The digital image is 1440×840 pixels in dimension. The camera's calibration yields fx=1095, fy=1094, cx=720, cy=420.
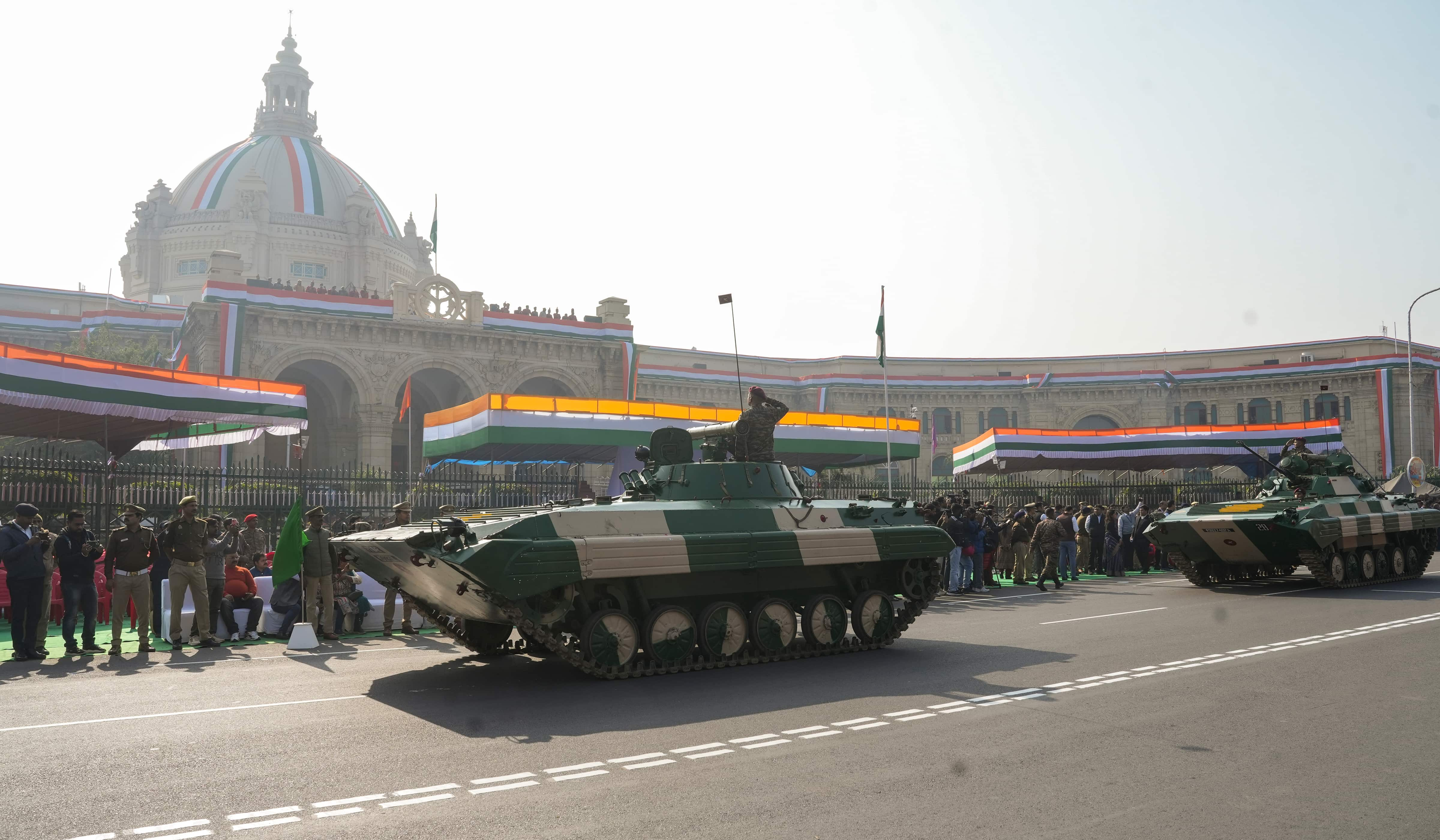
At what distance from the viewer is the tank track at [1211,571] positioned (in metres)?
19.7

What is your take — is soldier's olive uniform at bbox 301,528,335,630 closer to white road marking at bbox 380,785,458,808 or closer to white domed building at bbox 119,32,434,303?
white road marking at bbox 380,785,458,808

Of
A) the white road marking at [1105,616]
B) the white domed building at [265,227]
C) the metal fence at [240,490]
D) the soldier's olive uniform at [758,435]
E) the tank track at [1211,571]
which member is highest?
the white domed building at [265,227]

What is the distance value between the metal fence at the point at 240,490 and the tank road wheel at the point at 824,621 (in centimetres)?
874

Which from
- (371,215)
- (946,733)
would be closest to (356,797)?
(946,733)

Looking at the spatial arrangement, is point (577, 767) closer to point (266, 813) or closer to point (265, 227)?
point (266, 813)

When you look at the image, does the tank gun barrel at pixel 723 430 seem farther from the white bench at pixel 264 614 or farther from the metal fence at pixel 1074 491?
the metal fence at pixel 1074 491

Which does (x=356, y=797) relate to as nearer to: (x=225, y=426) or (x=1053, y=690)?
(x=1053, y=690)

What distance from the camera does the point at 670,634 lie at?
34.5 feet

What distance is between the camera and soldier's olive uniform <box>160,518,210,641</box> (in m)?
12.7

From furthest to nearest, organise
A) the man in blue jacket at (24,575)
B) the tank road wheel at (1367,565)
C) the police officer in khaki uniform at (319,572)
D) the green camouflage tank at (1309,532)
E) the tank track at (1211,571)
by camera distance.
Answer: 1. the tank track at (1211,571)
2. the tank road wheel at (1367,565)
3. the green camouflage tank at (1309,532)
4. the police officer in khaki uniform at (319,572)
5. the man in blue jacket at (24,575)

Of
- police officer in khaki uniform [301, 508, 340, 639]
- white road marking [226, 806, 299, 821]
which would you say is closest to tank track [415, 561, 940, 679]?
police officer in khaki uniform [301, 508, 340, 639]

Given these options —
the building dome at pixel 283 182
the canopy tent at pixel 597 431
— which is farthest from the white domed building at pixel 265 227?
the canopy tent at pixel 597 431

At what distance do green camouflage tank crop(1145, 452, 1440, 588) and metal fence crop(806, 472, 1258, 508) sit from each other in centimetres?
811

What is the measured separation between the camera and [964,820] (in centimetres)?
565
